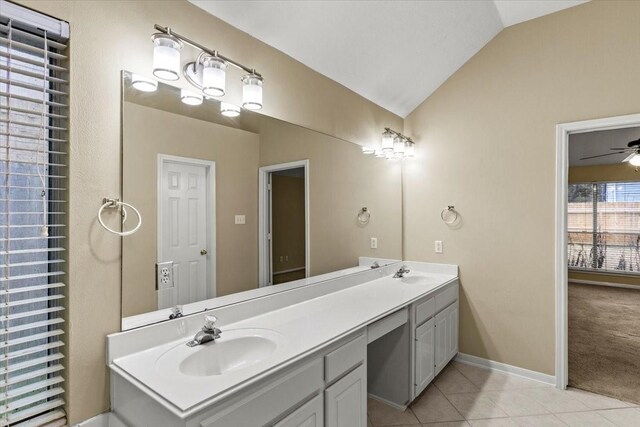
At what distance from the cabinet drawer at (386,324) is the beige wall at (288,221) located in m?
0.64

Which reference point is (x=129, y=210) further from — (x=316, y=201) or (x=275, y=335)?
(x=316, y=201)

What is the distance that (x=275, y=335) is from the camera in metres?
1.59

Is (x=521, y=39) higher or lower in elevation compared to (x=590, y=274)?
higher

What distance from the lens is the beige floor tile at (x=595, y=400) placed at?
239 centimetres

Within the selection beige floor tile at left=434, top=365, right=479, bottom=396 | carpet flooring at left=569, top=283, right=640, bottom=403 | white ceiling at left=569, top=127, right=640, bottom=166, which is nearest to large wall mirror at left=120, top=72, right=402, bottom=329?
beige floor tile at left=434, top=365, right=479, bottom=396

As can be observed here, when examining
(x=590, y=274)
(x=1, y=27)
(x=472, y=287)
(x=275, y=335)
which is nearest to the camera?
(x=1, y=27)

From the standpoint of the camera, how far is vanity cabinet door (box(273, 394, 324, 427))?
1336mm

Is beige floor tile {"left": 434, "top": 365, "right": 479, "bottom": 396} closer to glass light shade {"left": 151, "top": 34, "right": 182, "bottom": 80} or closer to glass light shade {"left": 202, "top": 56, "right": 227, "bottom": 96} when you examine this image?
glass light shade {"left": 202, "top": 56, "right": 227, "bottom": 96}

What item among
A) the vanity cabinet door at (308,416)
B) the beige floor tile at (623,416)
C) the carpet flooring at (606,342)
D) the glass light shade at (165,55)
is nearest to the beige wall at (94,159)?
the glass light shade at (165,55)

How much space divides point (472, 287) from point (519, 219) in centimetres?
72

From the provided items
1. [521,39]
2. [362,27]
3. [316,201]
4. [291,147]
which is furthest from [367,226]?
[521,39]

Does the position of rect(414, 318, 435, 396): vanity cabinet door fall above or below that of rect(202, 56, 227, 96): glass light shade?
below

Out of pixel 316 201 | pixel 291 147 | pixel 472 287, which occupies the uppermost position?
pixel 291 147

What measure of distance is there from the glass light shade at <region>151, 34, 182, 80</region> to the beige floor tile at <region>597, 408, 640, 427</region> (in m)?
3.32
